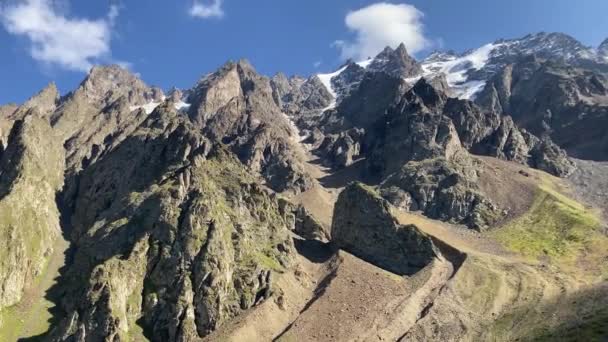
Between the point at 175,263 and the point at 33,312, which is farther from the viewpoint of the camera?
the point at 33,312

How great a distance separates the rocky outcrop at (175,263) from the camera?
5684 inches

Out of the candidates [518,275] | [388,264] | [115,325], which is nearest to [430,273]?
[388,264]

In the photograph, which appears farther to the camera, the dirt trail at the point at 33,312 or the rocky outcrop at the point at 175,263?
the dirt trail at the point at 33,312

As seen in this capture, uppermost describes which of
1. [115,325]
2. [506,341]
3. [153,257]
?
[153,257]

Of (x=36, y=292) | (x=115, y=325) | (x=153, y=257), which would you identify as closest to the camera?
(x=115, y=325)

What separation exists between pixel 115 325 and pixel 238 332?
94.7 feet

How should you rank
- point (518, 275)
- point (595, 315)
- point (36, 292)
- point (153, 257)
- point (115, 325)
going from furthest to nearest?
point (518, 275) → point (36, 292) → point (153, 257) → point (115, 325) → point (595, 315)

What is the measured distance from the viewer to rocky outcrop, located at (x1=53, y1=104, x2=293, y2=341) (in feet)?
474

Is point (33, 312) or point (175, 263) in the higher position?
point (175, 263)

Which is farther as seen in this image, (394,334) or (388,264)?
(388,264)

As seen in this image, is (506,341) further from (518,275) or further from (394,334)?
(518,275)

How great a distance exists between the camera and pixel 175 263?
160 m

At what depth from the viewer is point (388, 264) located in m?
192

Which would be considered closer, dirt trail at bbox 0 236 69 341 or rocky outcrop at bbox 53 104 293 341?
rocky outcrop at bbox 53 104 293 341
